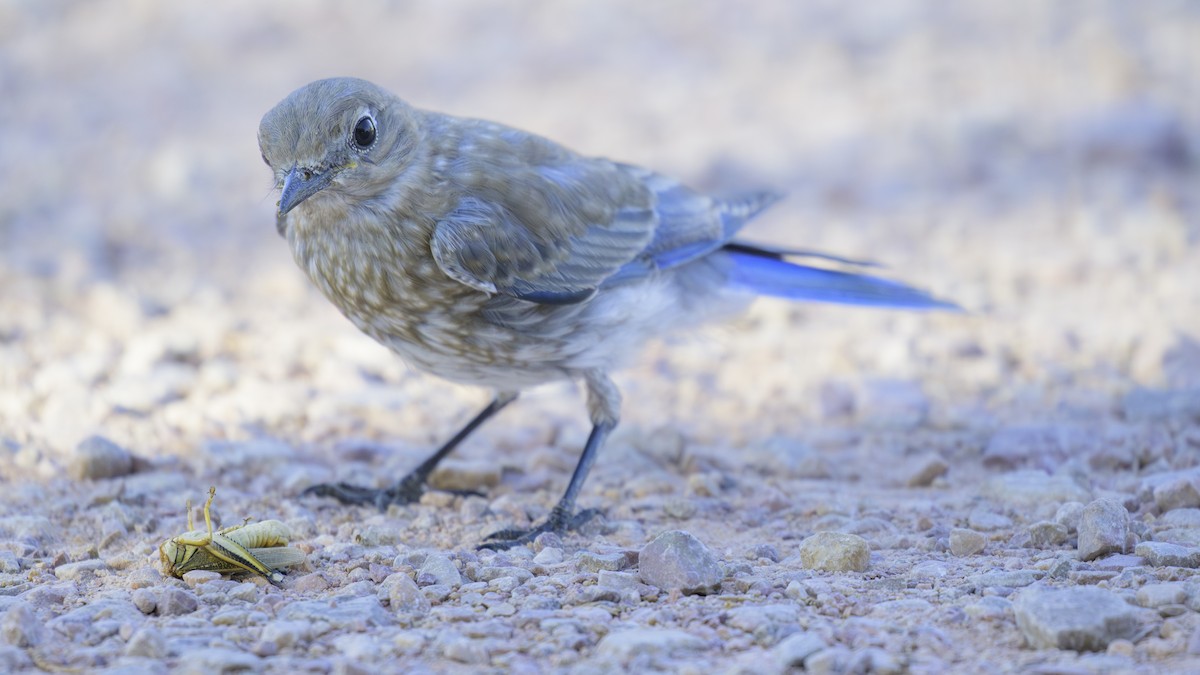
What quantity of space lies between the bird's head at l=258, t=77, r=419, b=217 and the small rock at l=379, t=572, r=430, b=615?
1.22m

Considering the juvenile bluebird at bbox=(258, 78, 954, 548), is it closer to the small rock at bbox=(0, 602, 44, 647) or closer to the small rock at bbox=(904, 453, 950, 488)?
the small rock at bbox=(904, 453, 950, 488)

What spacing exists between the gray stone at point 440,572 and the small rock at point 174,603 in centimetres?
59

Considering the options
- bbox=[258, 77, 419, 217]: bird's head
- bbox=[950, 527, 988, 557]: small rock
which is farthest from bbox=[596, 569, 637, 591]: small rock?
bbox=[258, 77, 419, 217]: bird's head

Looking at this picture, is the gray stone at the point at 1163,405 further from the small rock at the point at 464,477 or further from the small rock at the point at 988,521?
the small rock at the point at 464,477

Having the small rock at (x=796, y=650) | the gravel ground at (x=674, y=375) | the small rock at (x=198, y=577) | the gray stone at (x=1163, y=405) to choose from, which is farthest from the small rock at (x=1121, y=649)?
the gray stone at (x=1163, y=405)

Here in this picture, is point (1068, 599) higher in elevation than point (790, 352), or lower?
lower

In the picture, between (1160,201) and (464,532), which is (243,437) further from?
(1160,201)

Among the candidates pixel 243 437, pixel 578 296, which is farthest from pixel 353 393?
pixel 578 296

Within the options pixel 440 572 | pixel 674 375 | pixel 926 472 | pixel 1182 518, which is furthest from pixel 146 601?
pixel 674 375

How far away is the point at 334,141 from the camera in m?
4.10

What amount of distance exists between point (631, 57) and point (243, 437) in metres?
5.71

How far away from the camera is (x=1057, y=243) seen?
7.25 metres

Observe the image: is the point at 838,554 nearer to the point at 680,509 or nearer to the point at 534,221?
the point at 680,509

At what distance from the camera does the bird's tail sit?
5285 millimetres
